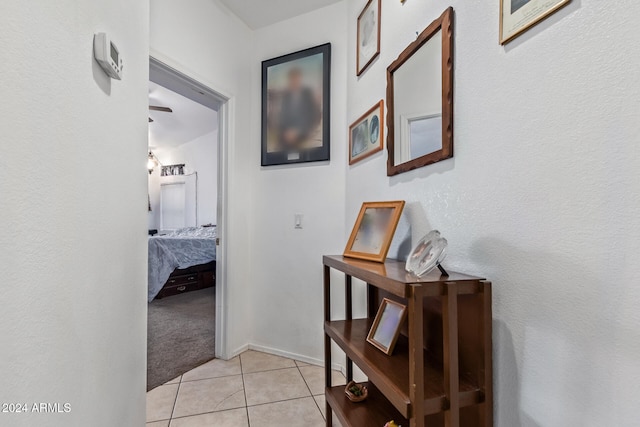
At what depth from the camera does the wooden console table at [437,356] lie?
2.45 feet

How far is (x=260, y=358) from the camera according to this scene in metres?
2.32

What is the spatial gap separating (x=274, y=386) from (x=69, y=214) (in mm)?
1661

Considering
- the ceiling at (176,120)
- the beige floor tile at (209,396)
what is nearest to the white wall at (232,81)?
the beige floor tile at (209,396)

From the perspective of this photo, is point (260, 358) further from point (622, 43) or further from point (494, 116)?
point (622, 43)

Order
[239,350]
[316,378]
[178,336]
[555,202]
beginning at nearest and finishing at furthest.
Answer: [555,202]
[316,378]
[239,350]
[178,336]

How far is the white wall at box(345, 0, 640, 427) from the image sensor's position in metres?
0.55

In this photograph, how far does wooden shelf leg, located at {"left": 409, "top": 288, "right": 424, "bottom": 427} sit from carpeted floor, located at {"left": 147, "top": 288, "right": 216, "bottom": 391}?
6.23ft

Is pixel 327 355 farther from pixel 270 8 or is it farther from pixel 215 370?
pixel 270 8

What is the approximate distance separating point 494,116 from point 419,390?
0.76m

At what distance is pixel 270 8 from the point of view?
225 cm

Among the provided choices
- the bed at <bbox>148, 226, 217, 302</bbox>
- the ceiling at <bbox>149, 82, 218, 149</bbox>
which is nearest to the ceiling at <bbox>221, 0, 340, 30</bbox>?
the ceiling at <bbox>149, 82, 218, 149</bbox>

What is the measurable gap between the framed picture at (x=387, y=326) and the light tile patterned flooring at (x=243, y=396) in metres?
0.71

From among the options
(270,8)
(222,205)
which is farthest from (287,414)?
(270,8)

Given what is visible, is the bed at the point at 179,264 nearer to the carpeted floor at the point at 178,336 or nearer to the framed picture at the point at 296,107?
the carpeted floor at the point at 178,336
